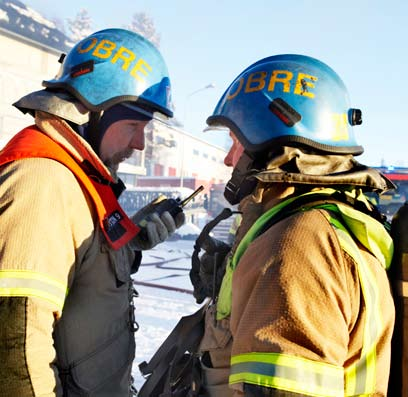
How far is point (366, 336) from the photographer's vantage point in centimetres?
125

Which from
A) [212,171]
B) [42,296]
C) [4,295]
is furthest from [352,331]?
[212,171]

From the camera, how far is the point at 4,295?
1447 mm

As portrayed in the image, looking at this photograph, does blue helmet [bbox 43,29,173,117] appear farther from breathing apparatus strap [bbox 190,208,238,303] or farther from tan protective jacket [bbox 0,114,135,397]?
breathing apparatus strap [bbox 190,208,238,303]

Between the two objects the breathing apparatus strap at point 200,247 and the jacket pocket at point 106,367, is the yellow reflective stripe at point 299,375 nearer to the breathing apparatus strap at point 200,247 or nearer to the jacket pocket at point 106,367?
the jacket pocket at point 106,367

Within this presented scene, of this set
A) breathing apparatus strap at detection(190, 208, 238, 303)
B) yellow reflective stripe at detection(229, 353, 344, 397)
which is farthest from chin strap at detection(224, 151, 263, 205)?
yellow reflective stripe at detection(229, 353, 344, 397)

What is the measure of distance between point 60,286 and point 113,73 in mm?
1295

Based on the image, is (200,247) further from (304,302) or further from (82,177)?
(304,302)

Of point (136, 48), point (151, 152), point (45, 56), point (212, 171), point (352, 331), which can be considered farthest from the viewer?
point (212, 171)

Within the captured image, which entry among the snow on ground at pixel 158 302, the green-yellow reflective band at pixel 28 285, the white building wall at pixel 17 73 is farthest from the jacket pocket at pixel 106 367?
the white building wall at pixel 17 73

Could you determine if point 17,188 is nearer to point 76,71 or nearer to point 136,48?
point 76,71

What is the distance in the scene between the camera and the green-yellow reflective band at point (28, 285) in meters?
1.44

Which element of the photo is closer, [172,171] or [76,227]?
[76,227]

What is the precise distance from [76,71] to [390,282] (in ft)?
6.32

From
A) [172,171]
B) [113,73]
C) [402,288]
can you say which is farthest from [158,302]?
[172,171]
